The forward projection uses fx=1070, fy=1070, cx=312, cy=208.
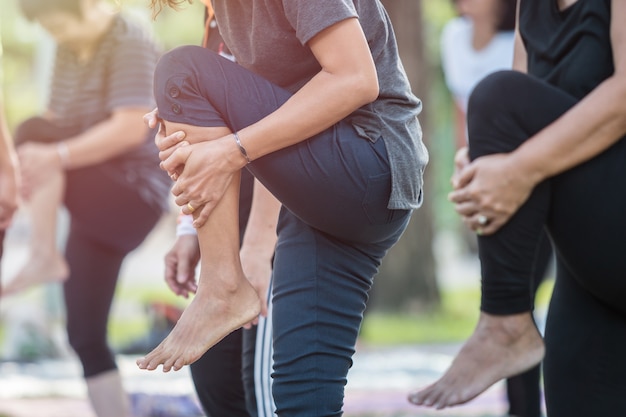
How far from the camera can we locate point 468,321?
1107cm

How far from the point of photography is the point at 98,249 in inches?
175

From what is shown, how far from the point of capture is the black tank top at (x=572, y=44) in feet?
8.02

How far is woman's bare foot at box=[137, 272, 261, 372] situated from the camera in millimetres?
2400

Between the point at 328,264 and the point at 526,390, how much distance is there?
79.2 inches

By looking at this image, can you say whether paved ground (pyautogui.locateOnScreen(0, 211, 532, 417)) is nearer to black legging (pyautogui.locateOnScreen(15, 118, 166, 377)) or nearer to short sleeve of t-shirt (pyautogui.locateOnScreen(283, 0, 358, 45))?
black legging (pyautogui.locateOnScreen(15, 118, 166, 377))

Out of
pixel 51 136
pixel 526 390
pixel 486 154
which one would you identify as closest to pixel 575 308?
pixel 486 154

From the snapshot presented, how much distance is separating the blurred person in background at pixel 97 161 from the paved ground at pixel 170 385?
63 cm

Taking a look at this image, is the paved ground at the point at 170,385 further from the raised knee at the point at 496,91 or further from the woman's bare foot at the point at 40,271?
the raised knee at the point at 496,91

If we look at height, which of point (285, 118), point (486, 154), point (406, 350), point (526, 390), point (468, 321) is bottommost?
point (468, 321)

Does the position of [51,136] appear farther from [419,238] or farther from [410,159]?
[419,238]

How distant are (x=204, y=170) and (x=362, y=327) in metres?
7.38

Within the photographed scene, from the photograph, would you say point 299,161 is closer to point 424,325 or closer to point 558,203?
point 558,203

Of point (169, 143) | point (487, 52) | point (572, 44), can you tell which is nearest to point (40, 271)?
point (487, 52)

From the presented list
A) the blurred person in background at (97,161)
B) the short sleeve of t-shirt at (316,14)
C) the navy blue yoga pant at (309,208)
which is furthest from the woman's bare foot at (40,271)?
the short sleeve of t-shirt at (316,14)
